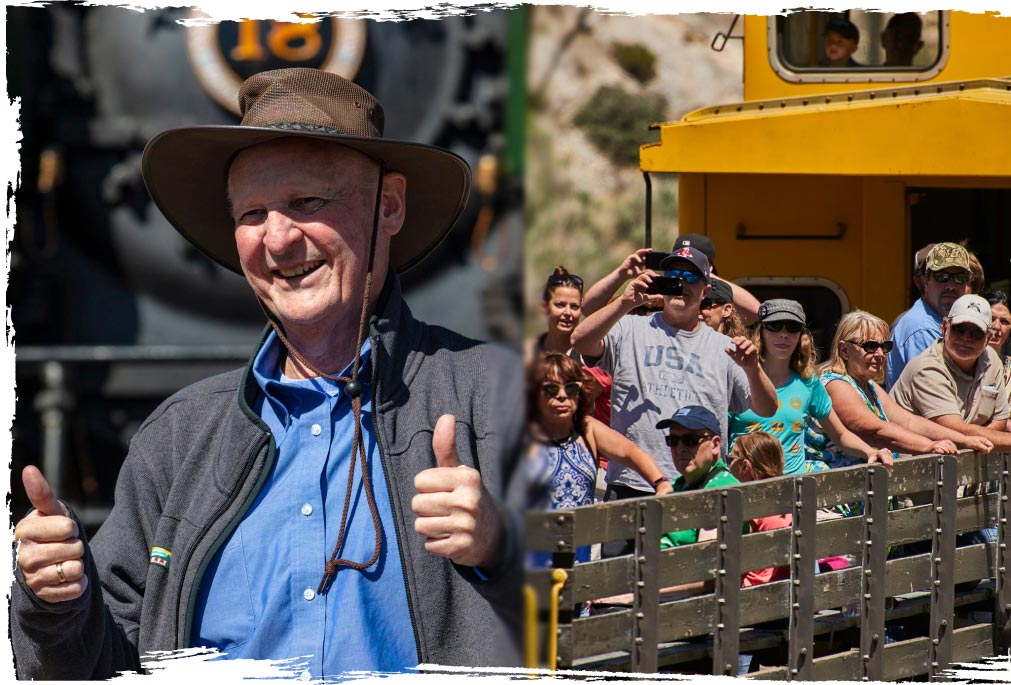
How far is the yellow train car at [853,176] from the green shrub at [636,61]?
18.5 metres

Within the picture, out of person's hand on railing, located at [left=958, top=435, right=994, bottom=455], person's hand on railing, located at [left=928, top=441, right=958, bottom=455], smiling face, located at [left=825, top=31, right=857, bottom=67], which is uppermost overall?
smiling face, located at [left=825, top=31, right=857, bottom=67]

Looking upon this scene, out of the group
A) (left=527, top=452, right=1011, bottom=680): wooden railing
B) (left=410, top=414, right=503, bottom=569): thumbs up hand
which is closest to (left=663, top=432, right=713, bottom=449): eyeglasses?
(left=527, top=452, right=1011, bottom=680): wooden railing

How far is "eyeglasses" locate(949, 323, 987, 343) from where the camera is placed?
3354 mm

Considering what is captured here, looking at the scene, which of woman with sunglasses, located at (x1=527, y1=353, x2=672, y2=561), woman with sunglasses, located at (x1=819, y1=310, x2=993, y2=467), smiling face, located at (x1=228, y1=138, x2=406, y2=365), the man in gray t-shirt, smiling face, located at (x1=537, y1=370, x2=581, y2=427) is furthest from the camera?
woman with sunglasses, located at (x1=819, y1=310, x2=993, y2=467)

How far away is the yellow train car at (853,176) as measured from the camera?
4.02m

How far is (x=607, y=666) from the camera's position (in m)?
2.48

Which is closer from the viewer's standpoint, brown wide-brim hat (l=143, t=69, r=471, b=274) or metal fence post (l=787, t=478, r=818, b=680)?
brown wide-brim hat (l=143, t=69, r=471, b=274)

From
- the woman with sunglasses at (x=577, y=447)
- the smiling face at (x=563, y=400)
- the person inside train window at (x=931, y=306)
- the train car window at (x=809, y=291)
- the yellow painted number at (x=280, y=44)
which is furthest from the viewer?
the yellow painted number at (x=280, y=44)

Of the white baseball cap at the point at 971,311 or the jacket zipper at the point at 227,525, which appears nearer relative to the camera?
the jacket zipper at the point at 227,525

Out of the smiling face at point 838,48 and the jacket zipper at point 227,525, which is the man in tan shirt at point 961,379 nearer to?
the smiling face at point 838,48

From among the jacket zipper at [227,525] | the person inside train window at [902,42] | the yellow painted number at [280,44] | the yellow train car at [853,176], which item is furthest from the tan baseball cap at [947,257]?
the yellow painted number at [280,44]

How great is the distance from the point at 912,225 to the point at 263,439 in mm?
3009

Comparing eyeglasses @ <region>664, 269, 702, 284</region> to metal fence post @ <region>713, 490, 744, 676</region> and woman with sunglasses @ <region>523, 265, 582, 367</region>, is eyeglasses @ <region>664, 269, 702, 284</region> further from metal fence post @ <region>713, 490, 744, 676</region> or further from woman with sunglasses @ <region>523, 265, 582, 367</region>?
metal fence post @ <region>713, 490, 744, 676</region>

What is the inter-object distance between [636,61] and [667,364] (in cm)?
2069
